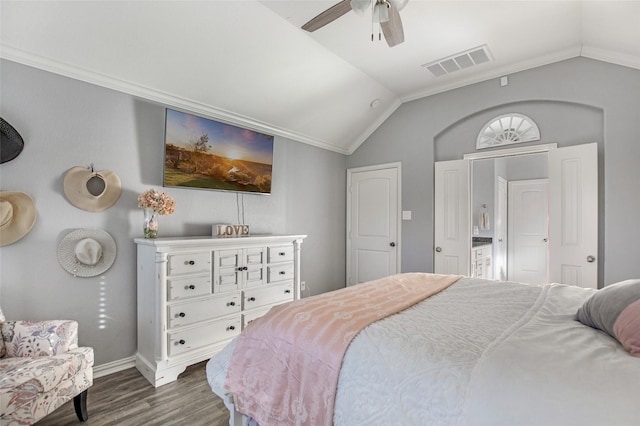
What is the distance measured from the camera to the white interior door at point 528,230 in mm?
4664

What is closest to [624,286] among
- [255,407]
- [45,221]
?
[255,407]

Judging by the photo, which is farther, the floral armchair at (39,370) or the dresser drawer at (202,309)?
the dresser drawer at (202,309)

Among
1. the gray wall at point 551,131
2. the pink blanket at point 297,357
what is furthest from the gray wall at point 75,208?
the gray wall at point 551,131

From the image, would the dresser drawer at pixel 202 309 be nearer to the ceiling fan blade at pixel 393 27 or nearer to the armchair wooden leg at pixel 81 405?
the armchair wooden leg at pixel 81 405

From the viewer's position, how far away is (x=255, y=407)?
4.58 feet

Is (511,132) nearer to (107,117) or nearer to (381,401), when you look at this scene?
(381,401)

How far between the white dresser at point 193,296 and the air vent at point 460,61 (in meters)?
2.66

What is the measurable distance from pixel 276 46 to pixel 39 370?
2887 millimetres

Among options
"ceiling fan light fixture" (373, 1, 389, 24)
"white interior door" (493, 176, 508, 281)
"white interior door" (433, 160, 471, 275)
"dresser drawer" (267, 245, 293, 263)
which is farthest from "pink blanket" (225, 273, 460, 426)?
"white interior door" (493, 176, 508, 281)

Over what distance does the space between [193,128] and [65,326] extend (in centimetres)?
191

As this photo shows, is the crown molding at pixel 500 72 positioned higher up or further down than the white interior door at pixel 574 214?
higher up

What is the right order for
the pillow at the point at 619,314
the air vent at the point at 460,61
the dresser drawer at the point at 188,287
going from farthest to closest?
the air vent at the point at 460,61 → the dresser drawer at the point at 188,287 → the pillow at the point at 619,314

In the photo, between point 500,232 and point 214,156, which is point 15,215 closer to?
point 214,156

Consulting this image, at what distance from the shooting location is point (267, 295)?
311 centimetres
